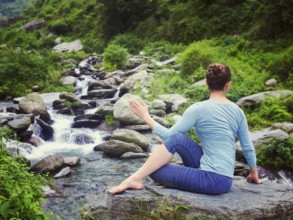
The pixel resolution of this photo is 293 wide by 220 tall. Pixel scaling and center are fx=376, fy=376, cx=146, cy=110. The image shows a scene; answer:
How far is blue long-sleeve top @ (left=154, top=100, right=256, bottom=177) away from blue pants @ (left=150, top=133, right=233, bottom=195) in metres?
0.07

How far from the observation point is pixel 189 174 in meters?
3.94

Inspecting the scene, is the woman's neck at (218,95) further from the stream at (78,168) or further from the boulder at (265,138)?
the boulder at (265,138)

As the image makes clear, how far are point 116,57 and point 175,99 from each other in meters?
8.41

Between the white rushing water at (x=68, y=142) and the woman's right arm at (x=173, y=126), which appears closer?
the woman's right arm at (x=173, y=126)

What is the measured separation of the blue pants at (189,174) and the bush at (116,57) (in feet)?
57.7

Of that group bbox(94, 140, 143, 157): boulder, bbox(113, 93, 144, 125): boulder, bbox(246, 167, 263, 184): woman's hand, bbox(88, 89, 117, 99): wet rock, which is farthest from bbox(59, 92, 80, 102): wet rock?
bbox(246, 167, 263, 184): woman's hand

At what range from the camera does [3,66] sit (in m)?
17.6

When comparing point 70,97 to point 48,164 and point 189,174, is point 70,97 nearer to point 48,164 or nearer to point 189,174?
point 48,164

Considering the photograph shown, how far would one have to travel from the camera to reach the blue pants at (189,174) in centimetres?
392

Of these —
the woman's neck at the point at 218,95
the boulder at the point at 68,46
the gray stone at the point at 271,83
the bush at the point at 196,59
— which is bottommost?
the boulder at the point at 68,46

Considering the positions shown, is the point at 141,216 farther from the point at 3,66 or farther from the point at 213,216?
the point at 3,66

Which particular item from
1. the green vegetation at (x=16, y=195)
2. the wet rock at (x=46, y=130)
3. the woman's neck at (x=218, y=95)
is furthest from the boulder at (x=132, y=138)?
the woman's neck at (x=218, y=95)

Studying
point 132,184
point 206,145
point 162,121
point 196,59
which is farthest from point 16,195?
point 196,59

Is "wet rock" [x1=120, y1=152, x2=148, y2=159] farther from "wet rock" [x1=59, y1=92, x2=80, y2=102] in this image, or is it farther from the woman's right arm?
"wet rock" [x1=59, y1=92, x2=80, y2=102]
